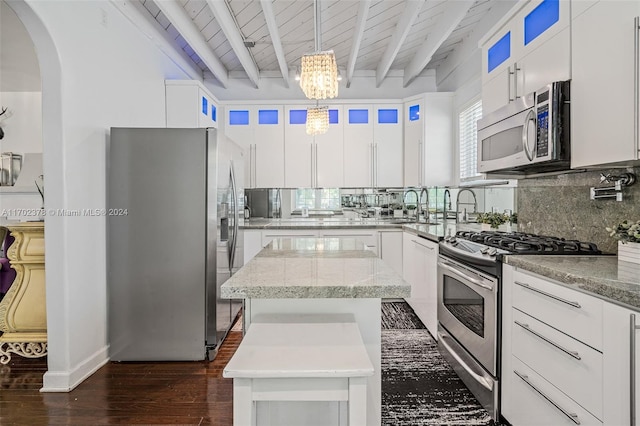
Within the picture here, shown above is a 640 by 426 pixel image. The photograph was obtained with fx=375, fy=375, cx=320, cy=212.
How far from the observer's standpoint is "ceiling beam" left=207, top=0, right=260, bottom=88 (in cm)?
299

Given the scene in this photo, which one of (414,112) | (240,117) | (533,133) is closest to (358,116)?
(414,112)

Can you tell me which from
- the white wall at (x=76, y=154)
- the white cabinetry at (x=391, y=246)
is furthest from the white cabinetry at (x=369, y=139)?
the white wall at (x=76, y=154)

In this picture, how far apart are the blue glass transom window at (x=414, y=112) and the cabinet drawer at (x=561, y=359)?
330 centimetres

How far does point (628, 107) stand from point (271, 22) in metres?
2.67

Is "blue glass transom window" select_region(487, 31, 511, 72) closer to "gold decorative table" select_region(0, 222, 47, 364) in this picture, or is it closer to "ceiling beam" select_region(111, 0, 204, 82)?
"ceiling beam" select_region(111, 0, 204, 82)

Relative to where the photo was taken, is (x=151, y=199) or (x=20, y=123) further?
(x=20, y=123)

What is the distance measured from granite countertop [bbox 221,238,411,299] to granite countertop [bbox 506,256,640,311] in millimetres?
688

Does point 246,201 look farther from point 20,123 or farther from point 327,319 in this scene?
point 327,319

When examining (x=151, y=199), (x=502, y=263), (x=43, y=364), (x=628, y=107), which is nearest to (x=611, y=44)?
(x=628, y=107)

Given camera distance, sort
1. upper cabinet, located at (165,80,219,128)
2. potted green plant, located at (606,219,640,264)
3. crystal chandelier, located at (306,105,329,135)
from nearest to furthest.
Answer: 1. potted green plant, located at (606,219,640,264)
2. crystal chandelier, located at (306,105,329,135)
3. upper cabinet, located at (165,80,219,128)

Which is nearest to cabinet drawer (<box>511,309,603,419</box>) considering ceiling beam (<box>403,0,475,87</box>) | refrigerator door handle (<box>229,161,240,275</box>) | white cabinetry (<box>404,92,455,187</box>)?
refrigerator door handle (<box>229,161,240,275</box>)

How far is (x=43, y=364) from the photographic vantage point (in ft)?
9.15

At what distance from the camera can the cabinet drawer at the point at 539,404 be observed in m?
1.46

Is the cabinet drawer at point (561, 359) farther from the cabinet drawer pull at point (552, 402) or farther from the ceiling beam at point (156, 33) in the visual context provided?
the ceiling beam at point (156, 33)
